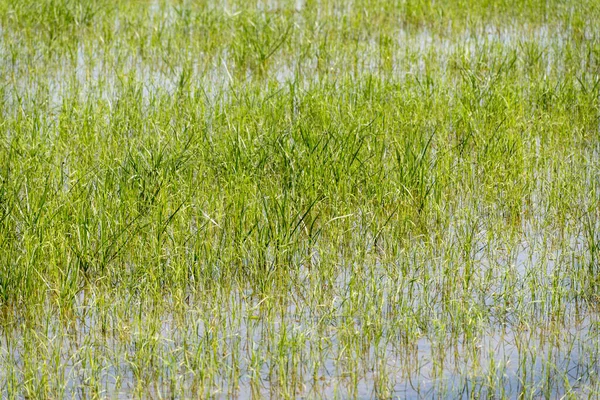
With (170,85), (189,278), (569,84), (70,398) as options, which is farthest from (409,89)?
(70,398)

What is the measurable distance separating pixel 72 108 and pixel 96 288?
98.5 inches

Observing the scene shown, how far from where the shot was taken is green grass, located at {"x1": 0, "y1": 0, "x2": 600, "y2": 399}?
3.79 m

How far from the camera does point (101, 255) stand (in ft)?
14.7

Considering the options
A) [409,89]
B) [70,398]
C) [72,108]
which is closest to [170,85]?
[72,108]

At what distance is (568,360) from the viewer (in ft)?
12.6

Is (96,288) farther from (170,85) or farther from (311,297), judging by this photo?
(170,85)

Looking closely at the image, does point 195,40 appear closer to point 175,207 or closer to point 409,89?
point 409,89

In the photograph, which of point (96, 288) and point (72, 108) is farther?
point (72, 108)

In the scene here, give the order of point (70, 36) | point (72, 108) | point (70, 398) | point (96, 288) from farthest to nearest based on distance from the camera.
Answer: point (70, 36) < point (72, 108) < point (96, 288) < point (70, 398)

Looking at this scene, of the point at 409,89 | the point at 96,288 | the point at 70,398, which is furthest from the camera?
the point at 409,89

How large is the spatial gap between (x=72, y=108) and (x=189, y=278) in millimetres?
2415

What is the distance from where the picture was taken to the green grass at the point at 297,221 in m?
3.79

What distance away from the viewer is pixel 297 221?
508cm

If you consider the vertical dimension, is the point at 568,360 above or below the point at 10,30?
below
